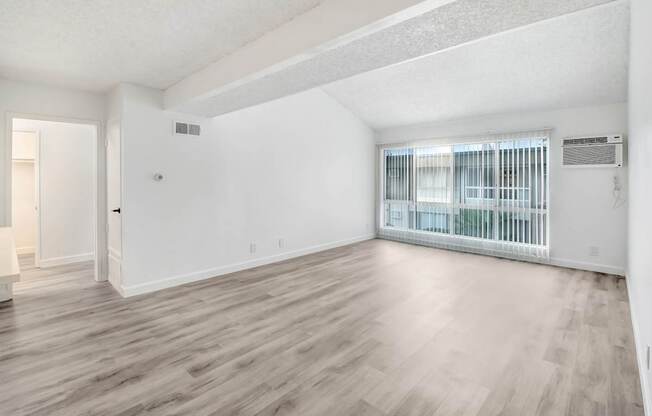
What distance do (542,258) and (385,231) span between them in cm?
311

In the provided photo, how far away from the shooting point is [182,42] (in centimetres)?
272

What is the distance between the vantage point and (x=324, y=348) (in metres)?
2.56

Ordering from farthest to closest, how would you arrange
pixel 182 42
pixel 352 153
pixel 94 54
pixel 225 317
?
pixel 352 153
pixel 225 317
pixel 94 54
pixel 182 42

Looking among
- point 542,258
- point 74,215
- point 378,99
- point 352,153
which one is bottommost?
point 542,258

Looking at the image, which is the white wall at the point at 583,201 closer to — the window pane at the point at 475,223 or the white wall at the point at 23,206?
the window pane at the point at 475,223

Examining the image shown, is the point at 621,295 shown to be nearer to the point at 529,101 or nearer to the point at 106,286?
the point at 529,101

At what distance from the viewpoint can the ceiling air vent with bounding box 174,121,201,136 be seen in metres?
4.11

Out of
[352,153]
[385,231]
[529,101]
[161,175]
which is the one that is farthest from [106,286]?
[529,101]

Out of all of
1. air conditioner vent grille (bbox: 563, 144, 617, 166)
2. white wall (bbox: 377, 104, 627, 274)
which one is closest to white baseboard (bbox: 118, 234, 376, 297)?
white wall (bbox: 377, 104, 627, 274)

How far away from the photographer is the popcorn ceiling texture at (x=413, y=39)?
172 cm

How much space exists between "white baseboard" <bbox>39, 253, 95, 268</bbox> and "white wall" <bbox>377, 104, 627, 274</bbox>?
7715 millimetres

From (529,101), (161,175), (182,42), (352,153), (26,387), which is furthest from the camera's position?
(352,153)

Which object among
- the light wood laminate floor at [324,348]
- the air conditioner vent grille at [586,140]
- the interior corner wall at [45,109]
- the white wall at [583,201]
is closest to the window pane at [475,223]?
the white wall at [583,201]

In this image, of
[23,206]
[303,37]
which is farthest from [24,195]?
[303,37]
